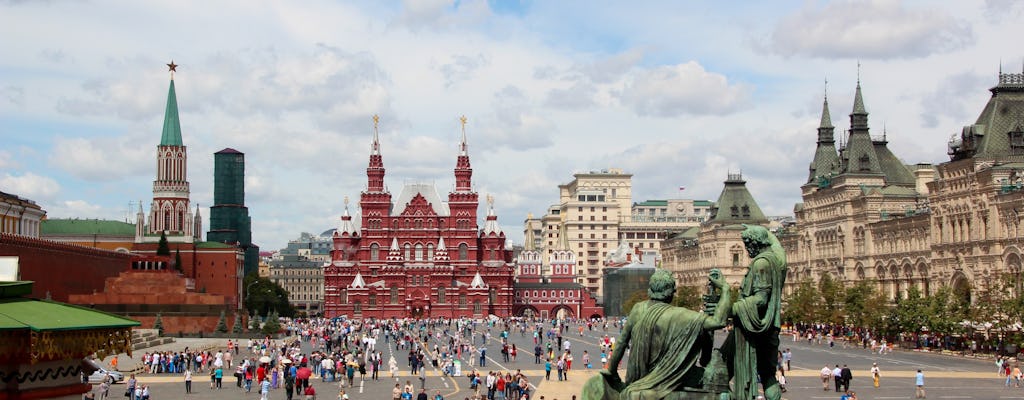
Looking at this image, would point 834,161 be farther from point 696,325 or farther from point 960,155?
point 696,325

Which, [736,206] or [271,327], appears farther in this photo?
[736,206]

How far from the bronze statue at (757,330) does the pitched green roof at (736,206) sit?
12135cm

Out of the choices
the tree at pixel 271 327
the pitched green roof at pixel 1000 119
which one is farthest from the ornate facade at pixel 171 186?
the pitched green roof at pixel 1000 119

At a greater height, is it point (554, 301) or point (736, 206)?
point (736, 206)

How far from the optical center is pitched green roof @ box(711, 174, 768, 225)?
135375mm

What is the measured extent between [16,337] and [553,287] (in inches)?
5516

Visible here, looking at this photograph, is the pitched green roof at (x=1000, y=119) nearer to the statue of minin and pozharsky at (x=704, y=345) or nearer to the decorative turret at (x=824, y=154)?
the decorative turret at (x=824, y=154)

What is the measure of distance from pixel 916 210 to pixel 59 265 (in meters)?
62.5

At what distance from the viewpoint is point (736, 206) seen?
136 metres

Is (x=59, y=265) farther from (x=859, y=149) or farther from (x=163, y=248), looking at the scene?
(x=859, y=149)

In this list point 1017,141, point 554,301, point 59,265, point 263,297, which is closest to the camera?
point 1017,141

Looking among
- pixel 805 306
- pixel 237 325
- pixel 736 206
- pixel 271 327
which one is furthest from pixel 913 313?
pixel 736 206

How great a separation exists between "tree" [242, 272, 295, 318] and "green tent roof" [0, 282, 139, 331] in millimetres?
125999

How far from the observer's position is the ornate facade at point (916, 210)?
243 ft
